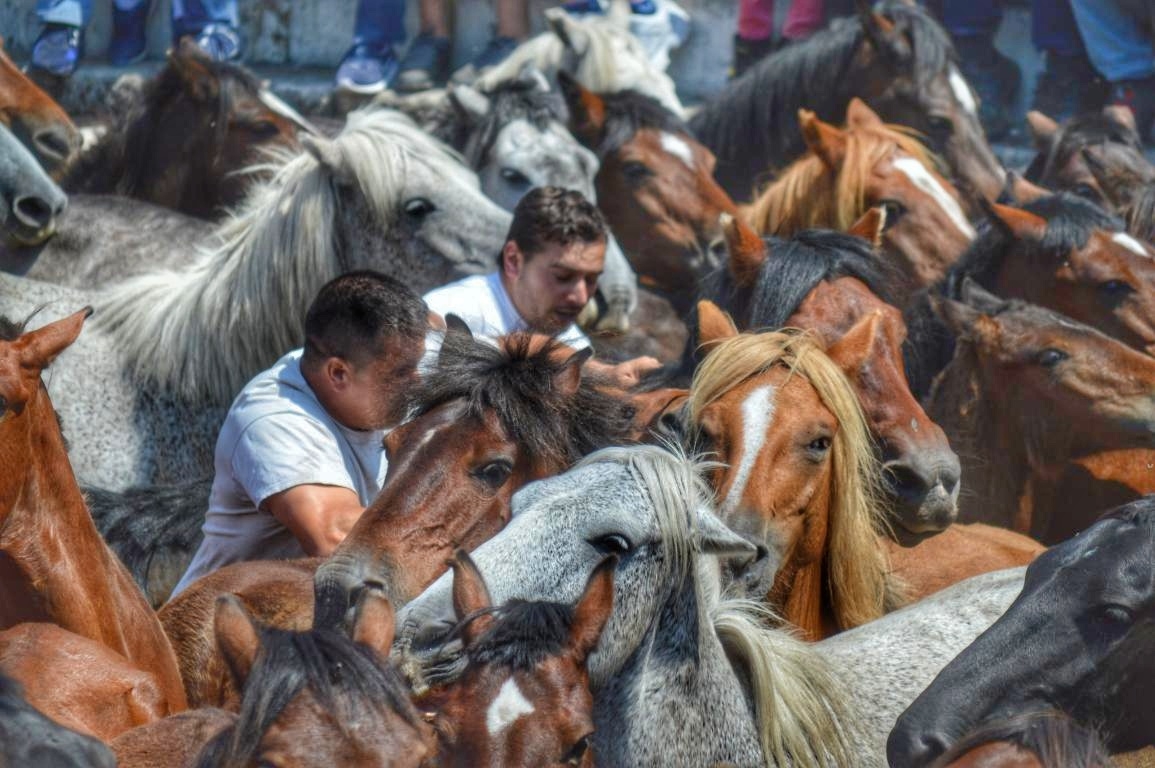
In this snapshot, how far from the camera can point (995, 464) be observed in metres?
5.21

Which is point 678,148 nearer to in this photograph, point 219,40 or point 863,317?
point 863,317

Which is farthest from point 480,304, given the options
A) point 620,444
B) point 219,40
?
point 219,40

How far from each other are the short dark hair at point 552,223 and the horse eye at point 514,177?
1.32m

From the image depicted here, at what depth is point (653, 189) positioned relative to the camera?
275 inches

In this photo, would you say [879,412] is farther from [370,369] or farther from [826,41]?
[826,41]

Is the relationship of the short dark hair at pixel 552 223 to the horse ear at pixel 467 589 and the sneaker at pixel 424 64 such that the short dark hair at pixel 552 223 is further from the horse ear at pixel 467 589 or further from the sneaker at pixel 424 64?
the sneaker at pixel 424 64

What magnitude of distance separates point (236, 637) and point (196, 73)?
4993mm

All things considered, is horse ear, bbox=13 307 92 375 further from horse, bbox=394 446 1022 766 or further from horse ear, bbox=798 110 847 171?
horse ear, bbox=798 110 847 171

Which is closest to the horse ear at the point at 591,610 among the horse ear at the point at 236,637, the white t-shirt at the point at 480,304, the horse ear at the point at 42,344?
the horse ear at the point at 236,637

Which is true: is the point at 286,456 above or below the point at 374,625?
below

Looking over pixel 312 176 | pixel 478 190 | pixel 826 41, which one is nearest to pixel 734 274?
pixel 478 190

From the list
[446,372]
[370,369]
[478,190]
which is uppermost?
[446,372]

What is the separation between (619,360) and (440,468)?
2.38m

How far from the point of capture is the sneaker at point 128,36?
9.37 meters
